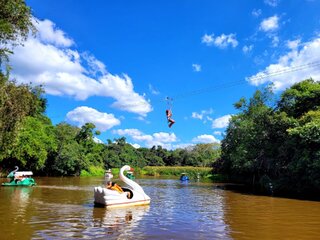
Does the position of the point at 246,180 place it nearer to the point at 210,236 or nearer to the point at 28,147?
the point at 28,147

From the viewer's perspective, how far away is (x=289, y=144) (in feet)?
99.5

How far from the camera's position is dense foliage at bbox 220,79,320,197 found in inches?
1065

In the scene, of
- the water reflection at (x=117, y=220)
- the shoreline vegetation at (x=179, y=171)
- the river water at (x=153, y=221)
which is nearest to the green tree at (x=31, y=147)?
the shoreline vegetation at (x=179, y=171)

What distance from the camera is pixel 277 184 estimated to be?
3178 cm

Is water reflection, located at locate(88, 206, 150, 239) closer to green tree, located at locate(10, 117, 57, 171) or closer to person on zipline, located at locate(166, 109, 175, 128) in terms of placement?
person on zipline, located at locate(166, 109, 175, 128)

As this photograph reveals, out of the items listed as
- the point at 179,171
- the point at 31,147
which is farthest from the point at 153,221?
the point at 179,171

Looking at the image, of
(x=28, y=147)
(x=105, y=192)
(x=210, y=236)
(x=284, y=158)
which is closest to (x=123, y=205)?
(x=105, y=192)

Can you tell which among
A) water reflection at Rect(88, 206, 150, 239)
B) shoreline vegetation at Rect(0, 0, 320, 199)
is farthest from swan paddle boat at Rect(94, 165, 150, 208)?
shoreline vegetation at Rect(0, 0, 320, 199)

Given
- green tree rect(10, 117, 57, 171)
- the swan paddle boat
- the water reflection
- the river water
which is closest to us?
the river water

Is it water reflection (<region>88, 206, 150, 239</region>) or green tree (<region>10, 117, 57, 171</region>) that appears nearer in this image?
water reflection (<region>88, 206, 150, 239</region>)

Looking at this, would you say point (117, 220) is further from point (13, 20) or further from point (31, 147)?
point (31, 147)

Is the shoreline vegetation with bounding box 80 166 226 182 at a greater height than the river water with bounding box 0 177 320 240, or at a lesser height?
greater

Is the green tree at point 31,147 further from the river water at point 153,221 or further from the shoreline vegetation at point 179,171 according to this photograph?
the river water at point 153,221

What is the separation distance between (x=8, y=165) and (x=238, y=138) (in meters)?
32.7
